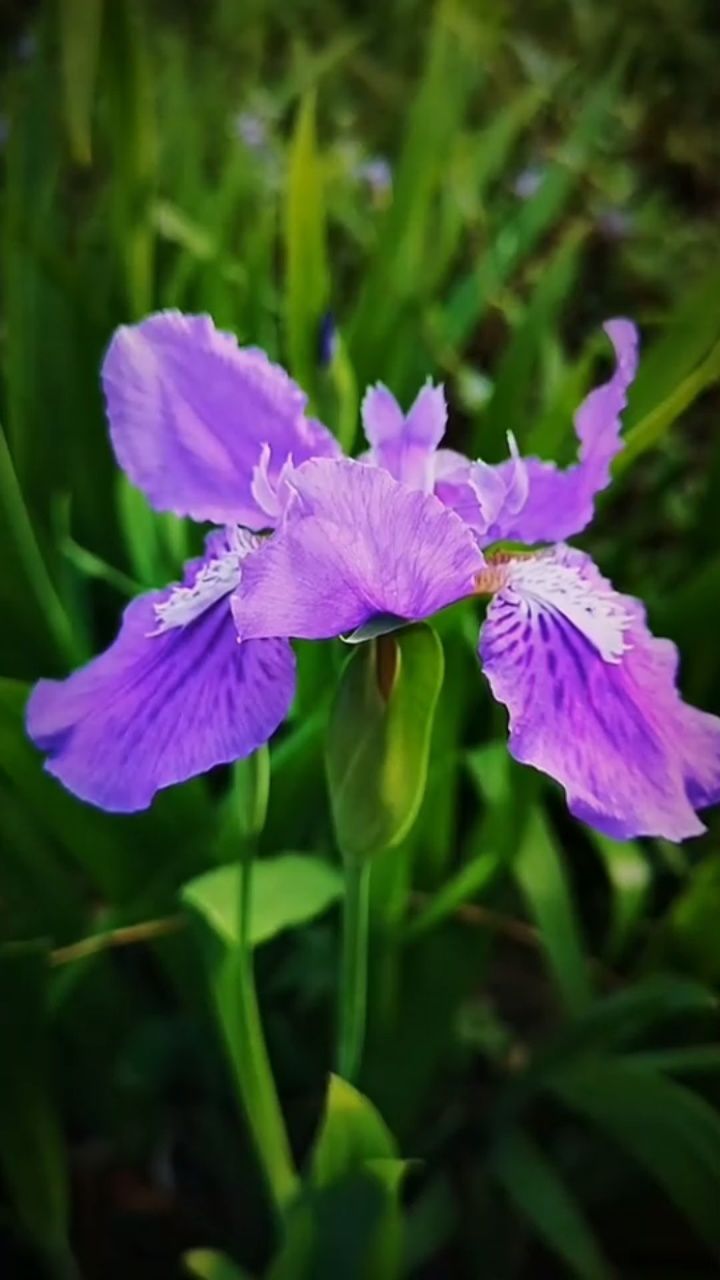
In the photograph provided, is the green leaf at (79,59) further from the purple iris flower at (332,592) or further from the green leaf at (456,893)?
the green leaf at (456,893)

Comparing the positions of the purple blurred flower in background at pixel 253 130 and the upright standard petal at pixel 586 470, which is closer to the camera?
the upright standard petal at pixel 586 470

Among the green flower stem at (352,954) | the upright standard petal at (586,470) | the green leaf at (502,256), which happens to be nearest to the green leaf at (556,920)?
the green flower stem at (352,954)

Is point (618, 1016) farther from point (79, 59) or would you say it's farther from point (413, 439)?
point (79, 59)

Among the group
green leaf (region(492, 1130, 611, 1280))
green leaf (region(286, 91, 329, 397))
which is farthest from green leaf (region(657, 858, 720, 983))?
green leaf (region(286, 91, 329, 397))

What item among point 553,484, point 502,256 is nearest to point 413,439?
point 553,484

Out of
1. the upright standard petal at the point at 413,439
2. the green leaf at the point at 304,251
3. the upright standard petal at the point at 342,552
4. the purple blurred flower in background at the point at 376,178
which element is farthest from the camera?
the purple blurred flower in background at the point at 376,178

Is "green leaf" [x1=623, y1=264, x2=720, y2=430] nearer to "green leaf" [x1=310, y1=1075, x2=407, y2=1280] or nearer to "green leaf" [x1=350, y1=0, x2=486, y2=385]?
"green leaf" [x1=350, y1=0, x2=486, y2=385]
